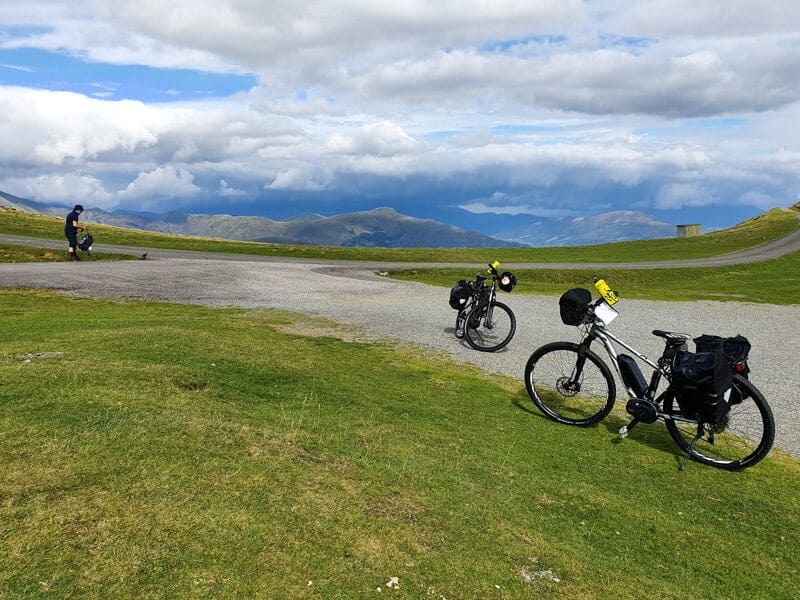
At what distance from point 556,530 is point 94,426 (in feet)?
17.6

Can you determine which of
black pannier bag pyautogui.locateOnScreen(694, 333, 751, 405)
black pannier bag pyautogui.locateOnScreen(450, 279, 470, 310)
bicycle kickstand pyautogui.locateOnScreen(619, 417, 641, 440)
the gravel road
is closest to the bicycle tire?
black pannier bag pyautogui.locateOnScreen(694, 333, 751, 405)

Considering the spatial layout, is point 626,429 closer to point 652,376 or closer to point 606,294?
point 652,376

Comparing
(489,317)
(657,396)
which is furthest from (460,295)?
(657,396)

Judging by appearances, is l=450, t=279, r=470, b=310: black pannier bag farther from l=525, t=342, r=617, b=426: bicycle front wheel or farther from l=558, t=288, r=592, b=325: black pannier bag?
l=558, t=288, r=592, b=325: black pannier bag

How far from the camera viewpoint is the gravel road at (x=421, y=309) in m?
14.4

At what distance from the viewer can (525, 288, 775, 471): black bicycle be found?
303 inches

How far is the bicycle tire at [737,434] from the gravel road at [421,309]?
3.06 feet

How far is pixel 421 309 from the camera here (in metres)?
22.2

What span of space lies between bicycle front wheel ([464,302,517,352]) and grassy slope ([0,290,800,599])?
18.7ft

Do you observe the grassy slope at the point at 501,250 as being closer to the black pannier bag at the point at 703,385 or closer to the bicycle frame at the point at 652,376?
the bicycle frame at the point at 652,376

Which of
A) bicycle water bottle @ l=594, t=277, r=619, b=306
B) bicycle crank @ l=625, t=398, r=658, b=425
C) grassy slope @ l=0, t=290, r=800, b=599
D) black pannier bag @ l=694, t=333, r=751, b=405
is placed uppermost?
bicycle water bottle @ l=594, t=277, r=619, b=306

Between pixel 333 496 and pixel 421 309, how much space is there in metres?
17.0

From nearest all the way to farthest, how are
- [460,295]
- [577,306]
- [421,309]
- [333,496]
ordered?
[333,496], [577,306], [460,295], [421,309]

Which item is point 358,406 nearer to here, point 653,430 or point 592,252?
point 653,430
